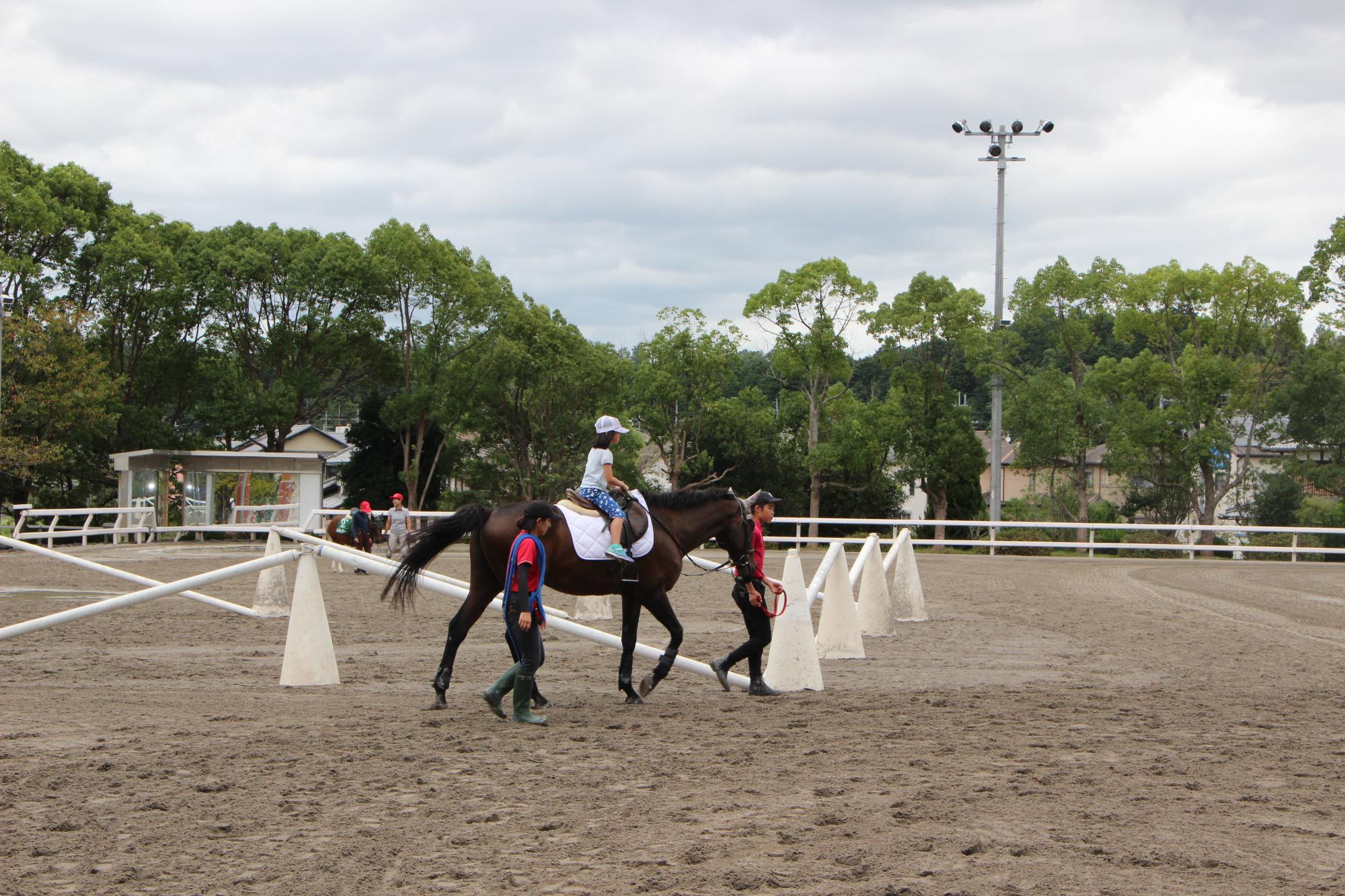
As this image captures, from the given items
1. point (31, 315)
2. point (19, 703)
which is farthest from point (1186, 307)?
point (19, 703)

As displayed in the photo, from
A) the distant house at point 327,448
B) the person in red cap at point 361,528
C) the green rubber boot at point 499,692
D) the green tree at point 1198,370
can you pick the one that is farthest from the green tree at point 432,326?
the green rubber boot at point 499,692

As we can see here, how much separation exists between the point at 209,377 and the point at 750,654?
37999 millimetres

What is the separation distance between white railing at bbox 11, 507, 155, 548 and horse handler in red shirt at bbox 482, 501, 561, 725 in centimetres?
2483

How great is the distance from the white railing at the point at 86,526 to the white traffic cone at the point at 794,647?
2489 centimetres

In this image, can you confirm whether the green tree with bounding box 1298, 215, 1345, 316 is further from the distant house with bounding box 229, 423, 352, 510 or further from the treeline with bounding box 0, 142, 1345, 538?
the distant house with bounding box 229, 423, 352, 510

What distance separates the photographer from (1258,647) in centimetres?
1304

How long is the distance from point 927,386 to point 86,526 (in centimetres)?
2709

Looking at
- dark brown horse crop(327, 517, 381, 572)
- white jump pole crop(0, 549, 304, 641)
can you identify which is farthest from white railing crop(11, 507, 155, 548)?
white jump pole crop(0, 549, 304, 641)

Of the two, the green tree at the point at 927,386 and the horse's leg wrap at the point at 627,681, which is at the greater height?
the green tree at the point at 927,386

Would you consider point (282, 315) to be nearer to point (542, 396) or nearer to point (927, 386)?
point (542, 396)

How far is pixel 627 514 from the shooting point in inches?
357

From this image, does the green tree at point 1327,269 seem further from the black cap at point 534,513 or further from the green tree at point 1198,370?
the black cap at point 534,513

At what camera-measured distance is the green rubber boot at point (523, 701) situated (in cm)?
797

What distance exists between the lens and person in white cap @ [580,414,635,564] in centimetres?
880
